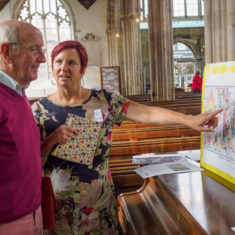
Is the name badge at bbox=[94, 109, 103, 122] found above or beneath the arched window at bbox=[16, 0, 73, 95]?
beneath

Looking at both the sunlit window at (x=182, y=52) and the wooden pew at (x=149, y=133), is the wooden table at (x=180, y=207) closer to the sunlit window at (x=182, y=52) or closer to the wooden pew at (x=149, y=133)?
the wooden pew at (x=149, y=133)

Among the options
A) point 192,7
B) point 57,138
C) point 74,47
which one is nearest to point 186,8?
point 192,7

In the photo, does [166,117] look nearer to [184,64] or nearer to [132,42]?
[132,42]

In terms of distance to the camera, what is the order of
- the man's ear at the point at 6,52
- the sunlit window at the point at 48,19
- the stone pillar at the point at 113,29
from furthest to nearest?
1. the sunlit window at the point at 48,19
2. the stone pillar at the point at 113,29
3. the man's ear at the point at 6,52

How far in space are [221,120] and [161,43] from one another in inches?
332

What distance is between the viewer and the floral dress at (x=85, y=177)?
1644 millimetres

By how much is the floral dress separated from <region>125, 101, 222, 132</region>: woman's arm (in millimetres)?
57

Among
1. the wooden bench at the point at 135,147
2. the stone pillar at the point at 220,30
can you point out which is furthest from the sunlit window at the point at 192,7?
the wooden bench at the point at 135,147

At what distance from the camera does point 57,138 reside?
156 cm

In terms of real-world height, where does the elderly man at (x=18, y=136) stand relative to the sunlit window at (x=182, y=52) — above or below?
below

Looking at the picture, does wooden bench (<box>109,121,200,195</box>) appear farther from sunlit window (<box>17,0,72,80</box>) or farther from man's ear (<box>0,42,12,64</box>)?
sunlit window (<box>17,0,72,80</box>)

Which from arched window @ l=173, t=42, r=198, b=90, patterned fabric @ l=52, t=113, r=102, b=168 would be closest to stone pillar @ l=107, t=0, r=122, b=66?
arched window @ l=173, t=42, r=198, b=90

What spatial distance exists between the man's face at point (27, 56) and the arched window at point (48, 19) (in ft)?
62.0

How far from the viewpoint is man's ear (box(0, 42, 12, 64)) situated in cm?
117
